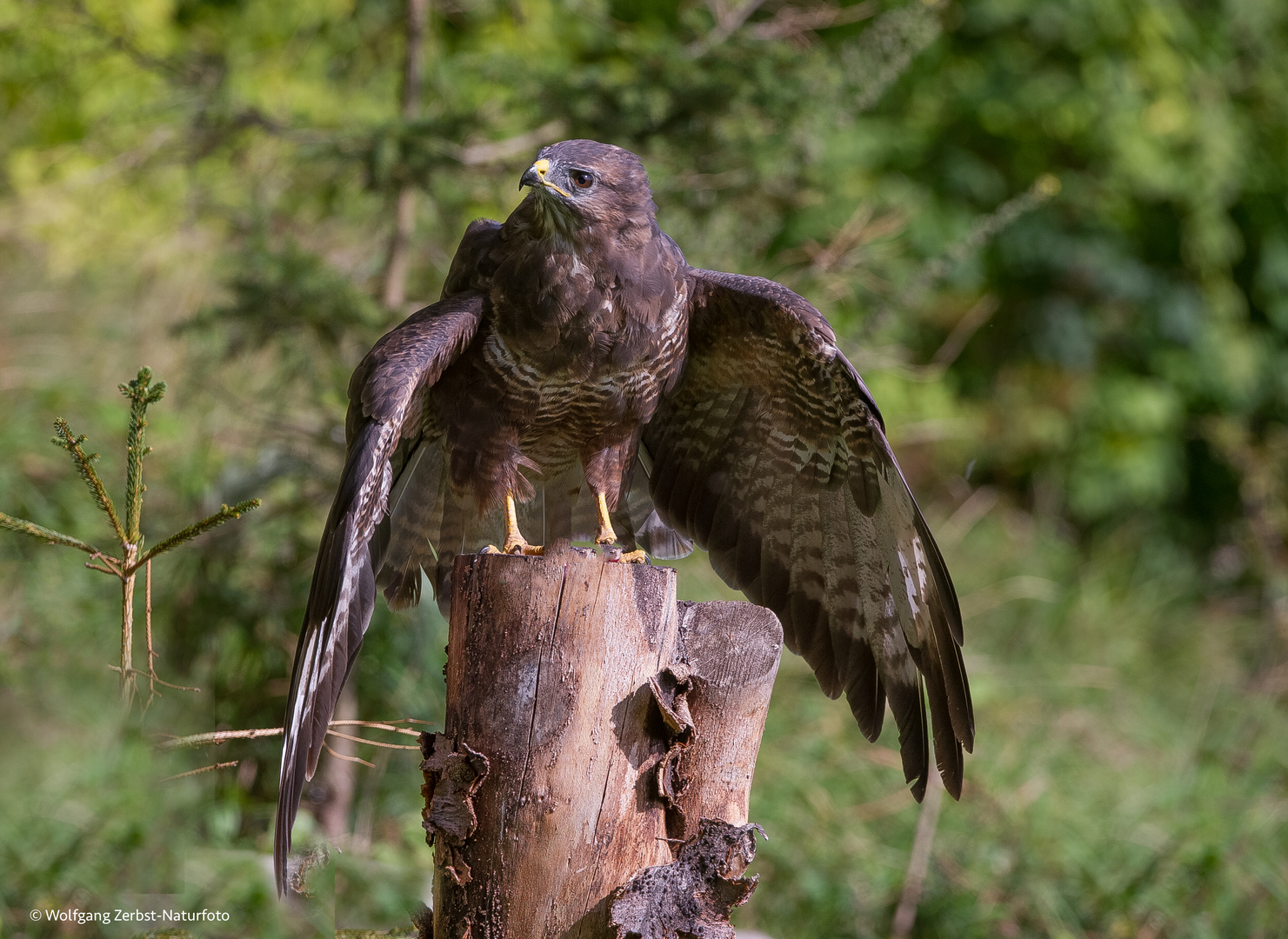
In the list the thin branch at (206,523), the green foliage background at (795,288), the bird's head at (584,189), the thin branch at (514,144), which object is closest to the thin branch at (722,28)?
the green foliage background at (795,288)

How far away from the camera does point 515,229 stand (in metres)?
3.28

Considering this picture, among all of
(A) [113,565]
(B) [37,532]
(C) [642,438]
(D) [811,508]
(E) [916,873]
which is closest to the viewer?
(B) [37,532]

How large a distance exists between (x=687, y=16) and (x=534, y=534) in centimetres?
262

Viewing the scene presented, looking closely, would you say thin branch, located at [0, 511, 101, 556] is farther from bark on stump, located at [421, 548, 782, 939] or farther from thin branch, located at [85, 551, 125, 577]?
bark on stump, located at [421, 548, 782, 939]

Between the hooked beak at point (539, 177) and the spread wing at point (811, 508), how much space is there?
57 centimetres

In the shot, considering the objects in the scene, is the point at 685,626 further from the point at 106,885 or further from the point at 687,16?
the point at 687,16

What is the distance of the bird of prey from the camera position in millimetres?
3100

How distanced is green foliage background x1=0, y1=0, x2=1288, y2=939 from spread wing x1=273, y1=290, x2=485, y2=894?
1062 mm

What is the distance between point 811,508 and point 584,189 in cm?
123

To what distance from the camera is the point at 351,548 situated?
2.75 metres

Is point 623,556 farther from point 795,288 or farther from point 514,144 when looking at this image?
point 514,144

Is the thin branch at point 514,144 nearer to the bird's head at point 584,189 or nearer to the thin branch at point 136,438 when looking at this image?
the bird's head at point 584,189
